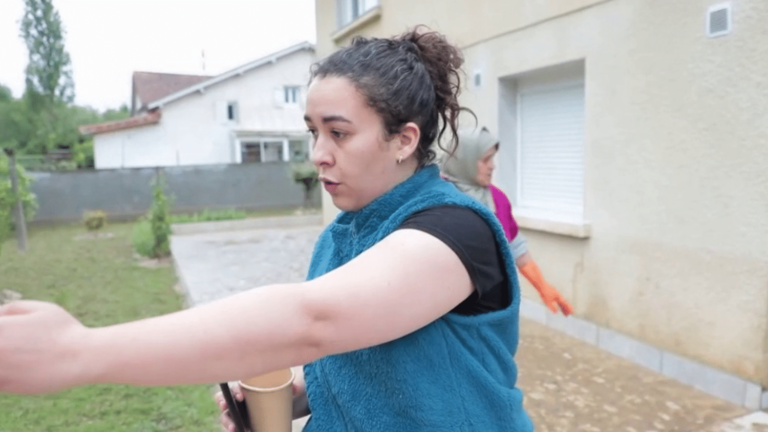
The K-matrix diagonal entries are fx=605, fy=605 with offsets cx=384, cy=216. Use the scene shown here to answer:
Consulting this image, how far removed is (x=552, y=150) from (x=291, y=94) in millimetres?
20354

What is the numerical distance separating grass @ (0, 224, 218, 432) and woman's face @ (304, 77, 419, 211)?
2877 mm

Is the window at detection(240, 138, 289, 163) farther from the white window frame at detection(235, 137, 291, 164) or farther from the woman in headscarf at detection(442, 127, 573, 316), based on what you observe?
the woman in headscarf at detection(442, 127, 573, 316)

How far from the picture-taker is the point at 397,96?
1038 mm

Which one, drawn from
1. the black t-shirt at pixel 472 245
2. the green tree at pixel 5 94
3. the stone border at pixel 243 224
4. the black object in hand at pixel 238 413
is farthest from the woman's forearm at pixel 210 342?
the green tree at pixel 5 94

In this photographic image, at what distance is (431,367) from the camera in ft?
3.28

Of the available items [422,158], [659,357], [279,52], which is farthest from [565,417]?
[279,52]

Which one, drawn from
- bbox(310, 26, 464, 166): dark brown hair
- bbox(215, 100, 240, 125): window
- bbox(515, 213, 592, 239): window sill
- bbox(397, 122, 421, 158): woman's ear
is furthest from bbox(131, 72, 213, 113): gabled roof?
bbox(397, 122, 421, 158): woman's ear

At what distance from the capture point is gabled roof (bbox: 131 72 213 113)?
29734 mm

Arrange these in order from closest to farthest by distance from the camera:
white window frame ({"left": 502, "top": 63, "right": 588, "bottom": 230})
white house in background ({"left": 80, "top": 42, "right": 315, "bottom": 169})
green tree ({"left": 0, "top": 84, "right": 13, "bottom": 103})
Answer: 1. white window frame ({"left": 502, "top": 63, "right": 588, "bottom": 230})
2. white house in background ({"left": 80, "top": 42, "right": 315, "bottom": 169})
3. green tree ({"left": 0, "top": 84, "right": 13, "bottom": 103})

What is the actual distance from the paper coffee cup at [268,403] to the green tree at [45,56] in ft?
144

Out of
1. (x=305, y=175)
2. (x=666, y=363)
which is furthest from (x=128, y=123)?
(x=666, y=363)

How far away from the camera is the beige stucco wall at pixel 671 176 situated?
10.9ft

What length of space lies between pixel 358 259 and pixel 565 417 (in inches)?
118

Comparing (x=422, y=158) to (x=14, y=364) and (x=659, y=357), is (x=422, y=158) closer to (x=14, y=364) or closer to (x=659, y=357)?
(x=14, y=364)
